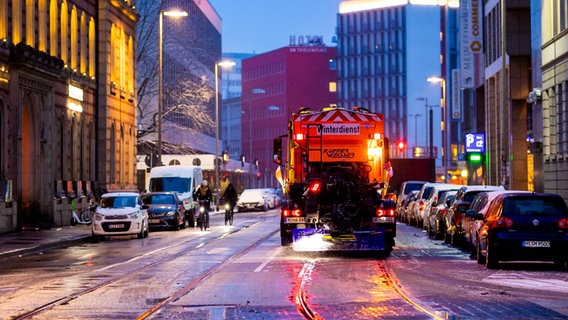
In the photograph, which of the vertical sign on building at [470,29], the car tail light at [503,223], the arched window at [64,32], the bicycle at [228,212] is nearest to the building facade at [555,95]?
the bicycle at [228,212]

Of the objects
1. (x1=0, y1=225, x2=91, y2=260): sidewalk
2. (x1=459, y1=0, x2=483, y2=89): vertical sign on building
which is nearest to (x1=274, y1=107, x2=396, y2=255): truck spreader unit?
(x1=0, y1=225, x2=91, y2=260): sidewalk

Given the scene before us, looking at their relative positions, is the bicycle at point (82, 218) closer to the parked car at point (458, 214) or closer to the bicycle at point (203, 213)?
the bicycle at point (203, 213)

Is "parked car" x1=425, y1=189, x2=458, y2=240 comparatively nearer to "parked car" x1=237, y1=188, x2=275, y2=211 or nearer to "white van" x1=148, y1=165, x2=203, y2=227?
"white van" x1=148, y1=165, x2=203, y2=227

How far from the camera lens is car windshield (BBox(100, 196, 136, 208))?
130 ft

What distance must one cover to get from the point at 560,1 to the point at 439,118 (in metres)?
132

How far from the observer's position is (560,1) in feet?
144

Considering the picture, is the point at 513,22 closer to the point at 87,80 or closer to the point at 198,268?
the point at 87,80

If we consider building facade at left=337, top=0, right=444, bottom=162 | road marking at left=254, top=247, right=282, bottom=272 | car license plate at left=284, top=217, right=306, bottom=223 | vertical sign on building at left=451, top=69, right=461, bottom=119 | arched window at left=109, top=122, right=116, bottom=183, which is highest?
building facade at left=337, top=0, right=444, bottom=162

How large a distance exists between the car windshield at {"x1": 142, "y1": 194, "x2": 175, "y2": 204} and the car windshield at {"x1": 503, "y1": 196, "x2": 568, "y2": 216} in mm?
→ 24160

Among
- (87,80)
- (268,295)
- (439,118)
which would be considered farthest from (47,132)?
(439,118)

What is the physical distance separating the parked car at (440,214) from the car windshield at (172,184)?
1587cm

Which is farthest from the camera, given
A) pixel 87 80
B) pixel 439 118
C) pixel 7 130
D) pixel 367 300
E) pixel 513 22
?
pixel 439 118

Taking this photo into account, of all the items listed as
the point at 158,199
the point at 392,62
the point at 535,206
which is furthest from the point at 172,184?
the point at 392,62

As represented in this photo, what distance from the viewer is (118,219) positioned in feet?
127
